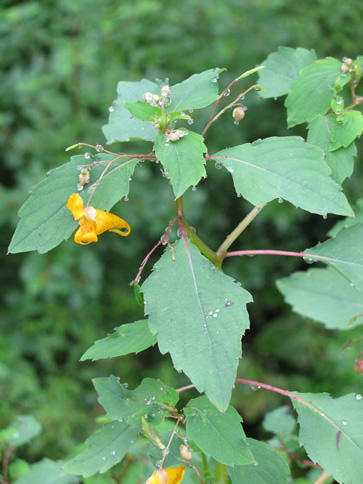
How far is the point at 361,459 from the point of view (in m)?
0.86

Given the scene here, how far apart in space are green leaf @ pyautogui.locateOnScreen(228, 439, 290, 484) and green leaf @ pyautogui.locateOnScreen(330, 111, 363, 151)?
54 cm

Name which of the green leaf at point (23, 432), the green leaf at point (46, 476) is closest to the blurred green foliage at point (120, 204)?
the green leaf at point (23, 432)

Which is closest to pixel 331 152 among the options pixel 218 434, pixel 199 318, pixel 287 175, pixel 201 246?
pixel 287 175

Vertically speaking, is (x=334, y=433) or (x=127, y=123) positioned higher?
(x=127, y=123)

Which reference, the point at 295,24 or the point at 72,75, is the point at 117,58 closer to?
the point at 72,75

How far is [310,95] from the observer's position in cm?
99

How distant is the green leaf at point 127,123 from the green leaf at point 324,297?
716 millimetres

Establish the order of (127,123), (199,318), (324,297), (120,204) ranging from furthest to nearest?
(120,204), (324,297), (127,123), (199,318)

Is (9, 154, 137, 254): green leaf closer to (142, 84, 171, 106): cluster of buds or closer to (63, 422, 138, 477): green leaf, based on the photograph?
(142, 84, 171, 106): cluster of buds

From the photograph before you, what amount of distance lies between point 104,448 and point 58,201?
454 mm

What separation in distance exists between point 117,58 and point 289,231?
137cm

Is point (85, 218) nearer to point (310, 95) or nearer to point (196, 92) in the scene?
point (196, 92)

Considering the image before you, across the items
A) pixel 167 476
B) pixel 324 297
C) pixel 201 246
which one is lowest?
pixel 324 297

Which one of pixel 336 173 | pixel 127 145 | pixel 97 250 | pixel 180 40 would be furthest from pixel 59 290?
pixel 336 173
